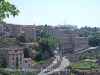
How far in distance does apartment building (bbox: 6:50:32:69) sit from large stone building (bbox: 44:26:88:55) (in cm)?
1456

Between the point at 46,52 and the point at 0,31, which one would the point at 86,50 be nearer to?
the point at 46,52

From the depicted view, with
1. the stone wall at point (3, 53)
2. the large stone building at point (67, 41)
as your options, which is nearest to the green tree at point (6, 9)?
the stone wall at point (3, 53)

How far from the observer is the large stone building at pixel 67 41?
3575 centimetres

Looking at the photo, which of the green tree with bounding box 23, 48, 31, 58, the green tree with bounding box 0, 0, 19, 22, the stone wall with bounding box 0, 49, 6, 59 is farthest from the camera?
the green tree with bounding box 23, 48, 31, 58

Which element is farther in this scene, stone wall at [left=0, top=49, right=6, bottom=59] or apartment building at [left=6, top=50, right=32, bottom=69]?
stone wall at [left=0, top=49, right=6, bottom=59]

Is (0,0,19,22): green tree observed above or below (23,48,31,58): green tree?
above

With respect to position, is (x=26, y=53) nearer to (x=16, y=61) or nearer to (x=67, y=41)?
(x=16, y=61)

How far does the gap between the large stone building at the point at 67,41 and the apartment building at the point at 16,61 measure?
14.6 m

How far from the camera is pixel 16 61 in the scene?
20547 millimetres

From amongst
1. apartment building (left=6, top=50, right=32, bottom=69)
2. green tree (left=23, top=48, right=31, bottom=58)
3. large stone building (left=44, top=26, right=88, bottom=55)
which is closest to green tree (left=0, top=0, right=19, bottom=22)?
apartment building (left=6, top=50, right=32, bottom=69)

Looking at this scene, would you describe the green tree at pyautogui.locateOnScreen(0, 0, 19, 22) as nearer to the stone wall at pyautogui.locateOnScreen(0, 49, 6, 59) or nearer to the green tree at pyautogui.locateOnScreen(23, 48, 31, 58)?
the stone wall at pyautogui.locateOnScreen(0, 49, 6, 59)

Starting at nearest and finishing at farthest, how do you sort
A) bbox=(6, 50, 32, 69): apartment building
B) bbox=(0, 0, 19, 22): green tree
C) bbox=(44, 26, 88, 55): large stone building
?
bbox=(0, 0, 19, 22): green tree
bbox=(6, 50, 32, 69): apartment building
bbox=(44, 26, 88, 55): large stone building

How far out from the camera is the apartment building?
2031 cm

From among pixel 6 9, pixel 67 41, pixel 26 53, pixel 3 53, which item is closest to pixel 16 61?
pixel 3 53
